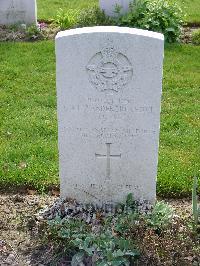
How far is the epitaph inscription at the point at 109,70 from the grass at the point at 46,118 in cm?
138

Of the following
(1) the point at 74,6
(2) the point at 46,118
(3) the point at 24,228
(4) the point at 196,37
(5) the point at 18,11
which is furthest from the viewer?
(1) the point at 74,6

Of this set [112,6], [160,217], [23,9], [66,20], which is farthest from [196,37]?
[160,217]

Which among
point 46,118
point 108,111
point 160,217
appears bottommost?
point 160,217

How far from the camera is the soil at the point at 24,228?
462cm

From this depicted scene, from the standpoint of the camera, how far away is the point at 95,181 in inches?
201

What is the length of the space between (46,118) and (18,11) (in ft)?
12.5

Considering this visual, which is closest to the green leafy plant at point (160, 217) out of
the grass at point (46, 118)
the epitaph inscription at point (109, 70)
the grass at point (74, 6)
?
the grass at point (46, 118)

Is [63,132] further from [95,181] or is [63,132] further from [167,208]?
[167,208]

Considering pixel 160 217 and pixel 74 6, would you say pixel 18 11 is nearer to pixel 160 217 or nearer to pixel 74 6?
pixel 74 6

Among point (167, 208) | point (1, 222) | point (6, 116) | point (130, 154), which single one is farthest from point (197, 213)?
point (6, 116)

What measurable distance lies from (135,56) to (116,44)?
178 millimetres

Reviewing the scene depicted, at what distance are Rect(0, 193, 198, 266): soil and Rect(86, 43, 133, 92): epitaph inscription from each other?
132 centimetres

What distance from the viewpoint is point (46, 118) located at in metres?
7.03

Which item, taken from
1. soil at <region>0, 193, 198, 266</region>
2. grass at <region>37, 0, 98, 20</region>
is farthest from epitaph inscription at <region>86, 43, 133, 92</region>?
grass at <region>37, 0, 98, 20</region>
